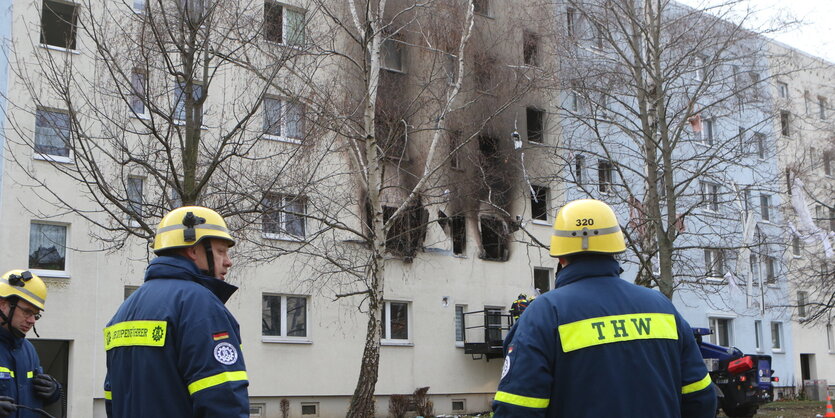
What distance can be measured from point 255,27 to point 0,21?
9286 millimetres

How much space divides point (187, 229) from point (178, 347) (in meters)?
0.61

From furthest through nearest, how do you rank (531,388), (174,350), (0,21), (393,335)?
1. (393,335)
2. (0,21)
3. (174,350)
4. (531,388)

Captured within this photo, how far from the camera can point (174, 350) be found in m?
3.88

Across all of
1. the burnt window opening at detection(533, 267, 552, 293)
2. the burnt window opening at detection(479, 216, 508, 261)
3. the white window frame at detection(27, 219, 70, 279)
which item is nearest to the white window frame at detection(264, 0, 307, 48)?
the white window frame at detection(27, 219, 70, 279)

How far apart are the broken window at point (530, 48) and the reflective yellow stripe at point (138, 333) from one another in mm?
21594

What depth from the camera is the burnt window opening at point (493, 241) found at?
28375 mm

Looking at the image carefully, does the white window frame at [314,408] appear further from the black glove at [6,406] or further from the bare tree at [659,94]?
the black glove at [6,406]

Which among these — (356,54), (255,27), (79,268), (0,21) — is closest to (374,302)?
(255,27)

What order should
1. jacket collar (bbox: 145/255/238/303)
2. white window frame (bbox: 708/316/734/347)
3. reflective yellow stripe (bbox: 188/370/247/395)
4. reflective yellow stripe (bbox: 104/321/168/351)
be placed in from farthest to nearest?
1. white window frame (bbox: 708/316/734/347)
2. jacket collar (bbox: 145/255/238/303)
3. reflective yellow stripe (bbox: 104/321/168/351)
4. reflective yellow stripe (bbox: 188/370/247/395)

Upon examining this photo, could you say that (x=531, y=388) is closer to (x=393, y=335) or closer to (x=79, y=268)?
(x=79, y=268)

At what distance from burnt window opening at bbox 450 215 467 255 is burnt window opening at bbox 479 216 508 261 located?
2.03 ft

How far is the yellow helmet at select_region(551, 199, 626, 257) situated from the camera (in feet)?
12.8

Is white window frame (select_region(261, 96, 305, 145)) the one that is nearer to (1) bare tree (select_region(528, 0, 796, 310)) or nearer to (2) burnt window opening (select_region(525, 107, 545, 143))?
(1) bare tree (select_region(528, 0, 796, 310))

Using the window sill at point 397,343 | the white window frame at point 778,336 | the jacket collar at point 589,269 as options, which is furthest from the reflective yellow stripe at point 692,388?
the white window frame at point 778,336
